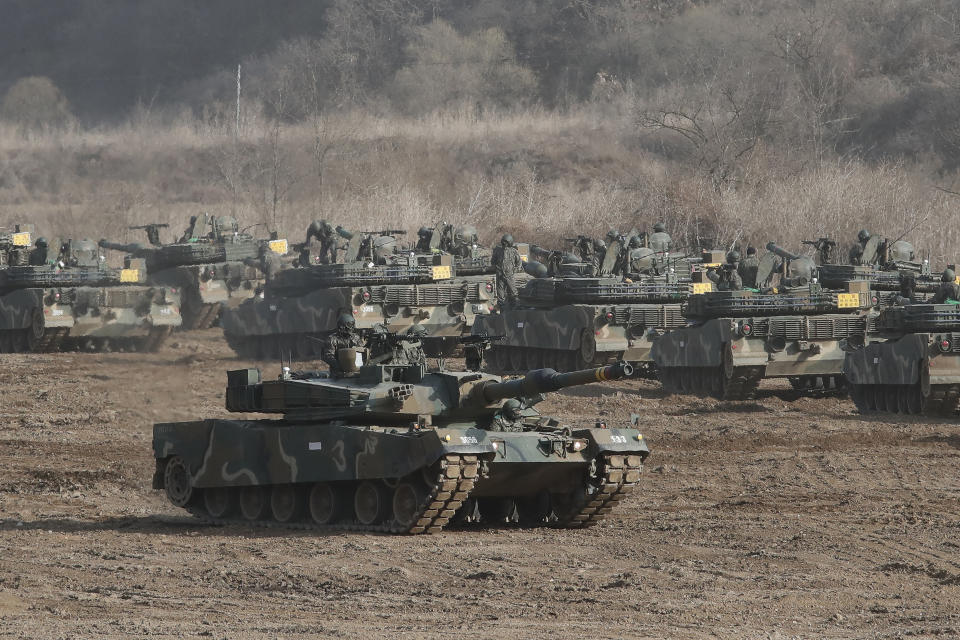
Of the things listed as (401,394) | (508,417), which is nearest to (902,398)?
(508,417)

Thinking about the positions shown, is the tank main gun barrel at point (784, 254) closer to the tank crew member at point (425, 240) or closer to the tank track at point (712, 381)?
the tank track at point (712, 381)

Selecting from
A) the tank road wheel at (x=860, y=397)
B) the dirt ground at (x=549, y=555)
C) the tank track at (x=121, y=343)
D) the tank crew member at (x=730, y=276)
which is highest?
the tank crew member at (x=730, y=276)

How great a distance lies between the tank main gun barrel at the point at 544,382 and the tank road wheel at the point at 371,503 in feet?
3.86

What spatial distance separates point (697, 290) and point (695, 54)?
36901 mm

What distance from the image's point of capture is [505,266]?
3167 cm

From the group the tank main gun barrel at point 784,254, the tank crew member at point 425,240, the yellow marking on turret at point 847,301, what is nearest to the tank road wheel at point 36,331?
the tank crew member at point 425,240

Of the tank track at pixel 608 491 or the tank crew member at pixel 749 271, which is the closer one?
the tank track at pixel 608 491

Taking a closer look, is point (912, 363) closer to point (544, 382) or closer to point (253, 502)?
point (544, 382)

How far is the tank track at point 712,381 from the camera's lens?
2506cm

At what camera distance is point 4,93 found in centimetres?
7412

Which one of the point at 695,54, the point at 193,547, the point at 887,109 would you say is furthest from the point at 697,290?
the point at 695,54

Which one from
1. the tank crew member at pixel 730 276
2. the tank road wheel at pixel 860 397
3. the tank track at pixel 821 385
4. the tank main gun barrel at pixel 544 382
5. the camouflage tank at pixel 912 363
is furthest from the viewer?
the tank track at pixel 821 385

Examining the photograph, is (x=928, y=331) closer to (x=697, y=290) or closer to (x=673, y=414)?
(x=673, y=414)

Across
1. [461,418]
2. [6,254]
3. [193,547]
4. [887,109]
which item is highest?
[887,109]
